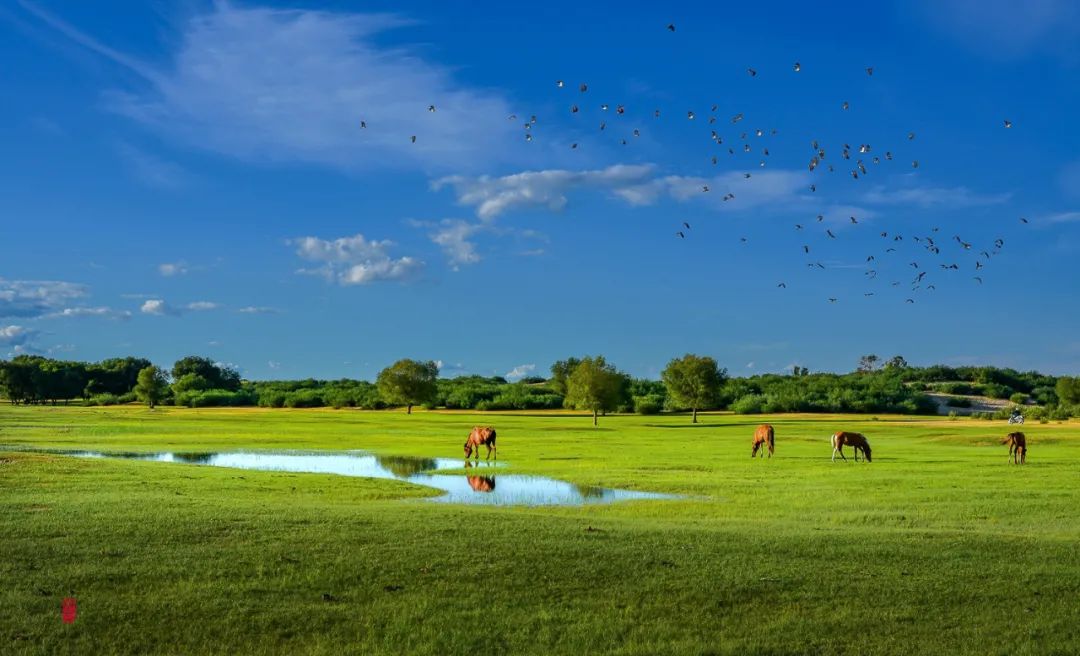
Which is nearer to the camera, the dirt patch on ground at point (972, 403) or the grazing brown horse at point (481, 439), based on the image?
the grazing brown horse at point (481, 439)

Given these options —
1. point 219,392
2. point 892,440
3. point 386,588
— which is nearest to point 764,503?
point 386,588

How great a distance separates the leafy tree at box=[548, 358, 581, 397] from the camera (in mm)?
164125

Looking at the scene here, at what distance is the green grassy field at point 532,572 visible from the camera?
1154 cm

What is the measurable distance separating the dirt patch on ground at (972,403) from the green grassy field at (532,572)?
125241 millimetres

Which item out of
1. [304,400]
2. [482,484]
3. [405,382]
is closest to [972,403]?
[405,382]

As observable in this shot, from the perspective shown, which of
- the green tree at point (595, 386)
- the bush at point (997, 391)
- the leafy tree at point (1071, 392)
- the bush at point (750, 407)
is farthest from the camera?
the bush at point (997, 391)

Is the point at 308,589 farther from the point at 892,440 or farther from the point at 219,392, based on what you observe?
the point at 219,392

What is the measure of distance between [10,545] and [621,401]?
8790 centimetres

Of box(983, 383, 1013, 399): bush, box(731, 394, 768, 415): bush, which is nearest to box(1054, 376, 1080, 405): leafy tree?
box(731, 394, 768, 415): bush

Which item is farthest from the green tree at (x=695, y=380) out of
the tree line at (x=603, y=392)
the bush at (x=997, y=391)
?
the bush at (x=997, y=391)

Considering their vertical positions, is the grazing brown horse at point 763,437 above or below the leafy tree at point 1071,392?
below

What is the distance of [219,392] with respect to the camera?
171625 millimetres

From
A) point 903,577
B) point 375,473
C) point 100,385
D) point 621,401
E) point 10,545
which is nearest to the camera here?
point 903,577

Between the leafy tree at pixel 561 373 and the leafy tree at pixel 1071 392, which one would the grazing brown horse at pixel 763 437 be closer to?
the leafy tree at pixel 1071 392
